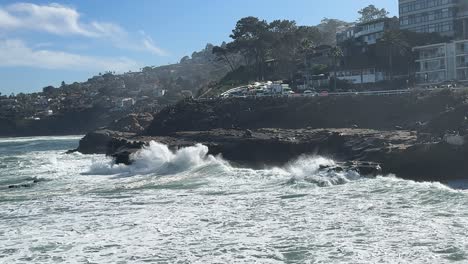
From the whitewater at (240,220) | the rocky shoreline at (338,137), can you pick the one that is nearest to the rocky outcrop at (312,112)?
the rocky shoreline at (338,137)

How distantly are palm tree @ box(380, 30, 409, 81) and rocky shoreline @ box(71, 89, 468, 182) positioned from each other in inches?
655

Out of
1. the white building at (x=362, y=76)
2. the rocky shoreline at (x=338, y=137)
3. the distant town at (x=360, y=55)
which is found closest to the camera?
the rocky shoreline at (x=338, y=137)

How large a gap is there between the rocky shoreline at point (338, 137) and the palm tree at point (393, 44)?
54.6 ft

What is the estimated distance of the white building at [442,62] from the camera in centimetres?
5484

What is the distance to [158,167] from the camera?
36469 millimetres

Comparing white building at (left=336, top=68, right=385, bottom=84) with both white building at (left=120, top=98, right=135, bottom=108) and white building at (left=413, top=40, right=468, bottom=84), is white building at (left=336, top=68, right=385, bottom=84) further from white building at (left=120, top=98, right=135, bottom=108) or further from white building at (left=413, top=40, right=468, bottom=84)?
white building at (left=120, top=98, right=135, bottom=108)

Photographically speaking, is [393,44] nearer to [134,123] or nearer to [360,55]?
[360,55]

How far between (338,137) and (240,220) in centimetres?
1737

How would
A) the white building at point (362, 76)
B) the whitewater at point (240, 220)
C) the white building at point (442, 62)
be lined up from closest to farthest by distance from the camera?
the whitewater at point (240, 220), the white building at point (442, 62), the white building at point (362, 76)

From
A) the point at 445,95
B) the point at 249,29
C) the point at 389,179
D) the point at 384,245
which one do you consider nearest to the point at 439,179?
the point at 389,179

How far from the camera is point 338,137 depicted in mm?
34750

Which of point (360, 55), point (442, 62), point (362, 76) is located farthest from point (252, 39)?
point (442, 62)

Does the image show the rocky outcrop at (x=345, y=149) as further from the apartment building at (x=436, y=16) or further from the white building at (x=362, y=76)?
the apartment building at (x=436, y=16)

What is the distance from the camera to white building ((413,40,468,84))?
180 ft
